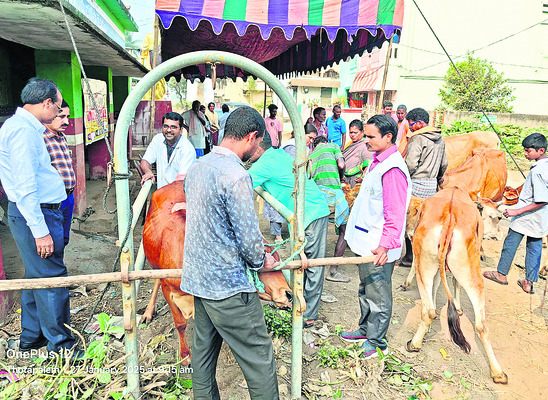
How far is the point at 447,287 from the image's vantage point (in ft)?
10.4

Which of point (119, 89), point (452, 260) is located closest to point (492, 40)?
point (119, 89)

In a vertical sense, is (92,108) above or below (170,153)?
above

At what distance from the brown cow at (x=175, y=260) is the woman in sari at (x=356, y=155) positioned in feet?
8.19

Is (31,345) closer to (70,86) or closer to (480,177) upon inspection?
(70,86)

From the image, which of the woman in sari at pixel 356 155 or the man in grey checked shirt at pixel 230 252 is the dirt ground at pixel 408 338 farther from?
the woman in sari at pixel 356 155

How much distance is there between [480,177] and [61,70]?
21.2ft

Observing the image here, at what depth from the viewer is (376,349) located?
129 inches

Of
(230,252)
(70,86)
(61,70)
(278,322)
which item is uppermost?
(61,70)

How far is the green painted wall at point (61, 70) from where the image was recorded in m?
6.04

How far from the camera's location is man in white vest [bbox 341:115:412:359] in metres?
2.86

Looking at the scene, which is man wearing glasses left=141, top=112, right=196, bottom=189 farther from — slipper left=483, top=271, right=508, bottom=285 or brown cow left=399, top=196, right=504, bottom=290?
Answer: slipper left=483, top=271, right=508, bottom=285

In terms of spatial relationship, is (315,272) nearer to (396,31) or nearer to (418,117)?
(418,117)

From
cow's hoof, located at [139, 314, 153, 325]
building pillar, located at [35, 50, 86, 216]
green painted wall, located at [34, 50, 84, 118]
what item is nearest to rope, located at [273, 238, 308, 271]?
cow's hoof, located at [139, 314, 153, 325]

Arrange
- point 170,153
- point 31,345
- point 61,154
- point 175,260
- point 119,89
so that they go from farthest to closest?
point 119,89
point 170,153
point 61,154
point 31,345
point 175,260
